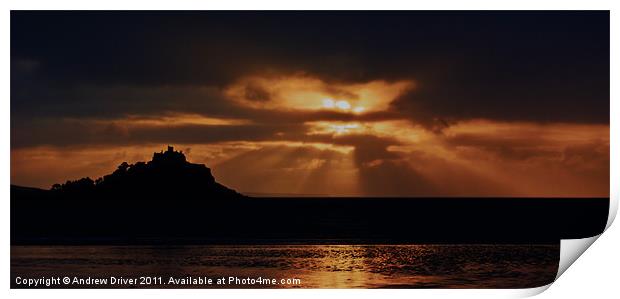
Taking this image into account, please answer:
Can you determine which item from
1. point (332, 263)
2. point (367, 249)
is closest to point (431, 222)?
point (367, 249)

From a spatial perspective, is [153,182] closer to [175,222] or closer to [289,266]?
[175,222]

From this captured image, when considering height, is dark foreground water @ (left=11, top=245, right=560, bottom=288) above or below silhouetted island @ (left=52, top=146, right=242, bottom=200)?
below

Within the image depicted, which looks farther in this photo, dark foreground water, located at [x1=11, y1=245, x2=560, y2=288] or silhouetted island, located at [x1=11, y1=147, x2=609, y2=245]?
silhouetted island, located at [x1=11, y1=147, x2=609, y2=245]

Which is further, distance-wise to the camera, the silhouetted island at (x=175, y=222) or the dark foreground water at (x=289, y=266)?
the silhouetted island at (x=175, y=222)

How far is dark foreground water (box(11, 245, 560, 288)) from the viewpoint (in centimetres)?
1212

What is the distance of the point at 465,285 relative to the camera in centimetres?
1230

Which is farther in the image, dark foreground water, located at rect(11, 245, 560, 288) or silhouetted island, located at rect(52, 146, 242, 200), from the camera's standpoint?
silhouetted island, located at rect(52, 146, 242, 200)

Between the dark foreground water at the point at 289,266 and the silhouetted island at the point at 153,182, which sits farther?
the silhouetted island at the point at 153,182

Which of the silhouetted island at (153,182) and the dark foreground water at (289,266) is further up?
the silhouetted island at (153,182)

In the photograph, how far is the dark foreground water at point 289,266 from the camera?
Result: 12.1 meters


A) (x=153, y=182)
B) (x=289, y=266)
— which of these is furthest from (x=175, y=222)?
(x=289, y=266)

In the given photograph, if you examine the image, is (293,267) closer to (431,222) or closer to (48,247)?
(48,247)

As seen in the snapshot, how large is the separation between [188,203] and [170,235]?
10.1 meters
